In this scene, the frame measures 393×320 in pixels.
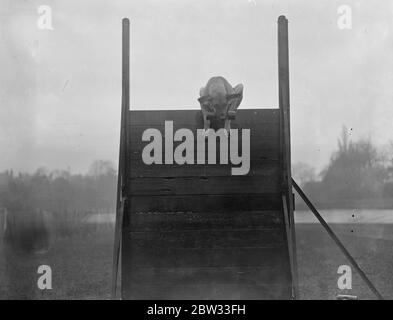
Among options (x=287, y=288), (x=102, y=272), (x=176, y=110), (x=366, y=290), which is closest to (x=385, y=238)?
(x=366, y=290)

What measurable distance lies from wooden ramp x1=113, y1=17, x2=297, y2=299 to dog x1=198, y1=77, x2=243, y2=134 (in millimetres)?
90

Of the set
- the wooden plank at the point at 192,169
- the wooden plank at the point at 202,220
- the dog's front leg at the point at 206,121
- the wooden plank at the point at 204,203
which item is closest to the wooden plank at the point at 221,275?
the wooden plank at the point at 202,220

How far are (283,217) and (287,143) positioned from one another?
591 millimetres

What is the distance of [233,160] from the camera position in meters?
3.88

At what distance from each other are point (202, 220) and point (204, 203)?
0.14 m

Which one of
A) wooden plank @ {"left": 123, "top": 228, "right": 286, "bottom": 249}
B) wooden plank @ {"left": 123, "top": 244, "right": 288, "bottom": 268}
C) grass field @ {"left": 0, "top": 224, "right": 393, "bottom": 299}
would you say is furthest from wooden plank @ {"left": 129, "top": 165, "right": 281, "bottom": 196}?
grass field @ {"left": 0, "top": 224, "right": 393, "bottom": 299}

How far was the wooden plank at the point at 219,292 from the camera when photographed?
3691mm

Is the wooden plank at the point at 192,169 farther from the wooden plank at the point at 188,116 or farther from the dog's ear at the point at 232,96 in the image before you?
the dog's ear at the point at 232,96

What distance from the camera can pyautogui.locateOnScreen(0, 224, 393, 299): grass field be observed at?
7156mm

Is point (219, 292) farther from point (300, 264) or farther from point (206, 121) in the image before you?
point (300, 264)

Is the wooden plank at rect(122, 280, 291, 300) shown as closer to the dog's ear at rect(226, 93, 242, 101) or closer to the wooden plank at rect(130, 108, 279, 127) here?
the wooden plank at rect(130, 108, 279, 127)

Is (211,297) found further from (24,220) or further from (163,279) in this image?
(24,220)

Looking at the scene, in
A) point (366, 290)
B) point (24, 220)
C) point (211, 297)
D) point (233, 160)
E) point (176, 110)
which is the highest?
point (176, 110)

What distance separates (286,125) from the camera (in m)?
3.86
